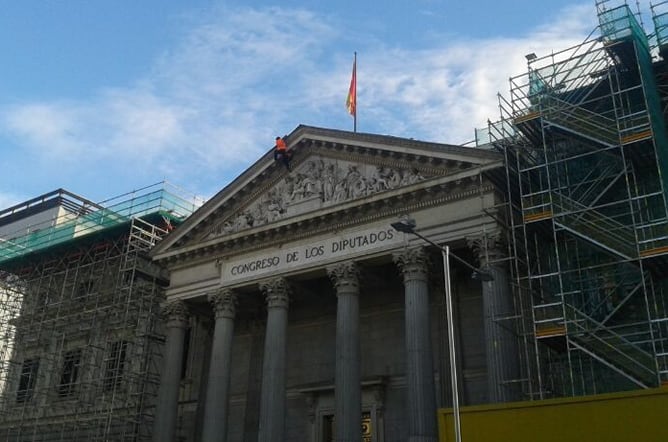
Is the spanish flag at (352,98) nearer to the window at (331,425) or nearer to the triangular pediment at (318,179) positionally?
the triangular pediment at (318,179)

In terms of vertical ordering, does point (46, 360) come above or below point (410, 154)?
below

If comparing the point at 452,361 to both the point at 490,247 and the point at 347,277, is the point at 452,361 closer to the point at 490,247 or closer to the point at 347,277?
the point at 490,247

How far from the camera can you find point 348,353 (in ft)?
87.8

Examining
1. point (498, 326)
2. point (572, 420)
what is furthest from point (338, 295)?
point (572, 420)

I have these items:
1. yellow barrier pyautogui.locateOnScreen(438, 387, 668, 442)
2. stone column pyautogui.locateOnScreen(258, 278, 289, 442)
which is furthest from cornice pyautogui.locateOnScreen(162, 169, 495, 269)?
yellow barrier pyautogui.locateOnScreen(438, 387, 668, 442)

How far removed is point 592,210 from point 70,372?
93.8 ft

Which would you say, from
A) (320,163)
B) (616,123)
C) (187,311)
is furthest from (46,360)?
(616,123)

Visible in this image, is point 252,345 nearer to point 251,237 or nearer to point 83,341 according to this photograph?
point 251,237

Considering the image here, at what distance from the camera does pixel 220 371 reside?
29969 millimetres

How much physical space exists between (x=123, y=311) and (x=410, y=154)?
17442 millimetres

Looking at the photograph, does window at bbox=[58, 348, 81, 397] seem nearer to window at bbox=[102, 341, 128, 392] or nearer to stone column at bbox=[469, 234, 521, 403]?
window at bbox=[102, 341, 128, 392]

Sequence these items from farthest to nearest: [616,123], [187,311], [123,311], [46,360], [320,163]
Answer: [46,360] < [123,311] < [187,311] < [320,163] < [616,123]

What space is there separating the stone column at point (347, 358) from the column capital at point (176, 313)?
7.97 metres

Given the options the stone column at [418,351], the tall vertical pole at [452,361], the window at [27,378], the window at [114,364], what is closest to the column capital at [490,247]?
the stone column at [418,351]
